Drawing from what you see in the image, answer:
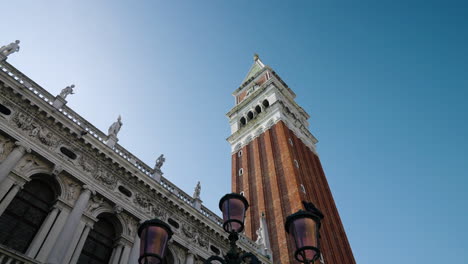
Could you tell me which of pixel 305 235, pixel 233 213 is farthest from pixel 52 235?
pixel 305 235

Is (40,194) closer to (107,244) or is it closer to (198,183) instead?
(107,244)

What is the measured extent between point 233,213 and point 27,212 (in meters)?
8.86

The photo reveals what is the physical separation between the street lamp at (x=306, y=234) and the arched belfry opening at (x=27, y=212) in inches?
375

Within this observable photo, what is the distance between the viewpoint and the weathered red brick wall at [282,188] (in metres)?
29.2

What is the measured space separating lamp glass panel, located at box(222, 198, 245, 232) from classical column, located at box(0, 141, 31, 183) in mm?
8595

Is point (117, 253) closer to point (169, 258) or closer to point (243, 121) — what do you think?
point (169, 258)

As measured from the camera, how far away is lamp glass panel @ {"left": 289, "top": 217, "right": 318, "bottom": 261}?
6484mm

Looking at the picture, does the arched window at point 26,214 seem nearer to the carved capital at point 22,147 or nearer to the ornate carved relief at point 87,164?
the carved capital at point 22,147

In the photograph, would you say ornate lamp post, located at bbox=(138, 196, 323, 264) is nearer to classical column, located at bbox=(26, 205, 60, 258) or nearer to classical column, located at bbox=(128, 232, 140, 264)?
classical column, located at bbox=(26, 205, 60, 258)

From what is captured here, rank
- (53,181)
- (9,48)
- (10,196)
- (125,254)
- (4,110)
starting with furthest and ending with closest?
(9,48)
(125,254)
(53,181)
(4,110)
(10,196)

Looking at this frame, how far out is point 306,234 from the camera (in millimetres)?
6676

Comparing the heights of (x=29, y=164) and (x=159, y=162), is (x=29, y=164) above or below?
below

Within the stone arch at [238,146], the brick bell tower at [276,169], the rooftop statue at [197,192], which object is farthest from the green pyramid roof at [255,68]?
the rooftop statue at [197,192]

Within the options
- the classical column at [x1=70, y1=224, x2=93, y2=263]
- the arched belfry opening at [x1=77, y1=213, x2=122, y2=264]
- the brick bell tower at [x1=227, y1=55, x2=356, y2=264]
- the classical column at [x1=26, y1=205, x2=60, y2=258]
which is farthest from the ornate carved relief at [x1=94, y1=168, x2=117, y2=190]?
the brick bell tower at [x1=227, y1=55, x2=356, y2=264]
